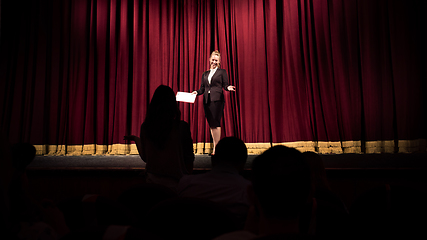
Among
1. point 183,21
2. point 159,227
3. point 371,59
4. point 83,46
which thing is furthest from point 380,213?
point 83,46

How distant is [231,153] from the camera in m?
1.37

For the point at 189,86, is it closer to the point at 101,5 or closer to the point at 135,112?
the point at 135,112

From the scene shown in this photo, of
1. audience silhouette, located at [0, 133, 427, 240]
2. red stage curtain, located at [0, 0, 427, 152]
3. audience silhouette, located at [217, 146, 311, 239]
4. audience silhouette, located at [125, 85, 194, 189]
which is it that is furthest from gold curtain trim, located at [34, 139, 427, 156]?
audience silhouette, located at [217, 146, 311, 239]

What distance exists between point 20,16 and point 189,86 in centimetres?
333

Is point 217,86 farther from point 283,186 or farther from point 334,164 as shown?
point 283,186

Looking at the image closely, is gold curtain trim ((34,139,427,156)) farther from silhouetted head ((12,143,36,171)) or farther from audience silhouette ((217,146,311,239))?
audience silhouette ((217,146,311,239))

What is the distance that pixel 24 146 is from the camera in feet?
4.01

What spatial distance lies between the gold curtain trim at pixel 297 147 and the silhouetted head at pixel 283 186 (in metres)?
3.74

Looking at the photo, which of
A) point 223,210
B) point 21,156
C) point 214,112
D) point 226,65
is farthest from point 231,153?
point 226,65

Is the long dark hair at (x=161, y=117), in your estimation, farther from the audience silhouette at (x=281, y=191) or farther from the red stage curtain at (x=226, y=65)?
the red stage curtain at (x=226, y=65)

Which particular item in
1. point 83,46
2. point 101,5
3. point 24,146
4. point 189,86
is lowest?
point 24,146

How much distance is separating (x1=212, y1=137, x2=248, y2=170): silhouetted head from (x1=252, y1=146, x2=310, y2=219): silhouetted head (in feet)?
1.77

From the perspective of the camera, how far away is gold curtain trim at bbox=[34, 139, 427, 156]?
4062 millimetres

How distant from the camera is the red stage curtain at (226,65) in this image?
4.36 meters
